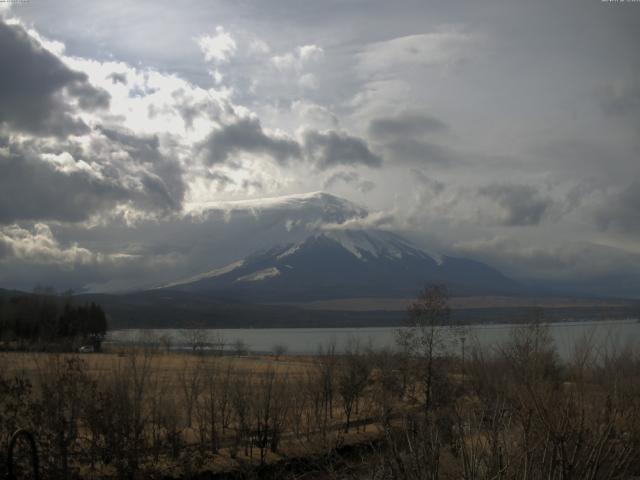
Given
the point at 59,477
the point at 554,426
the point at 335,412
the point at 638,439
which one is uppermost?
the point at 554,426

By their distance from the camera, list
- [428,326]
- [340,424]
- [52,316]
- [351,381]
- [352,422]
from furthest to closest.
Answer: [52,316] → [428,326] → [351,381] → [352,422] → [340,424]

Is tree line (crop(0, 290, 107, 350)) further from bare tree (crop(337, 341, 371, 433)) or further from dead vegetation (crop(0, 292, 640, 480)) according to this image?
dead vegetation (crop(0, 292, 640, 480))

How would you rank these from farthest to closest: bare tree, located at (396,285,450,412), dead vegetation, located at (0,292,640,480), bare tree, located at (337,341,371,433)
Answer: bare tree, located at (396,285,450,412), bare tree, located at (337,341,371,433), dead vegetation, located at (0,292,640,480)

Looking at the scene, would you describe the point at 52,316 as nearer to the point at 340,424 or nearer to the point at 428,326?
the point at 428,326

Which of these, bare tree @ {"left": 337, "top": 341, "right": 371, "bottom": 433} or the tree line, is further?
the tree line

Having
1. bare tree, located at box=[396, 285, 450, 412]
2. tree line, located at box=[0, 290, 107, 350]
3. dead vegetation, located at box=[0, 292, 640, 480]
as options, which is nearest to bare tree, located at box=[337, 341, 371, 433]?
dead vegetation, located at box=[0, 292, 640, 480]

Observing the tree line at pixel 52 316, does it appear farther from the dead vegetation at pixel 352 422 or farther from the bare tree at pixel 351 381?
the dead vegetation at pixel 352 422

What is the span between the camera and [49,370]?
2091 centimetres

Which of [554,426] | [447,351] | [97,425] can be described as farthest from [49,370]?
[447,351]

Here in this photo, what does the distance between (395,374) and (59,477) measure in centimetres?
3519

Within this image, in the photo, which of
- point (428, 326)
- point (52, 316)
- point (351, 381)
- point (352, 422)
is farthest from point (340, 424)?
point (52, 316)

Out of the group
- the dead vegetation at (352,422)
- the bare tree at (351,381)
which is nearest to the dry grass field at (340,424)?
the dead vegetation at (352,422)

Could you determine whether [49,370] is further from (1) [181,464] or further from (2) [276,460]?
(2) [276,460]

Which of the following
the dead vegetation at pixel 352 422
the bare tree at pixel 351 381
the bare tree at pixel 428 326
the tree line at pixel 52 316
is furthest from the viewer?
the tree line at pixel 52 316
